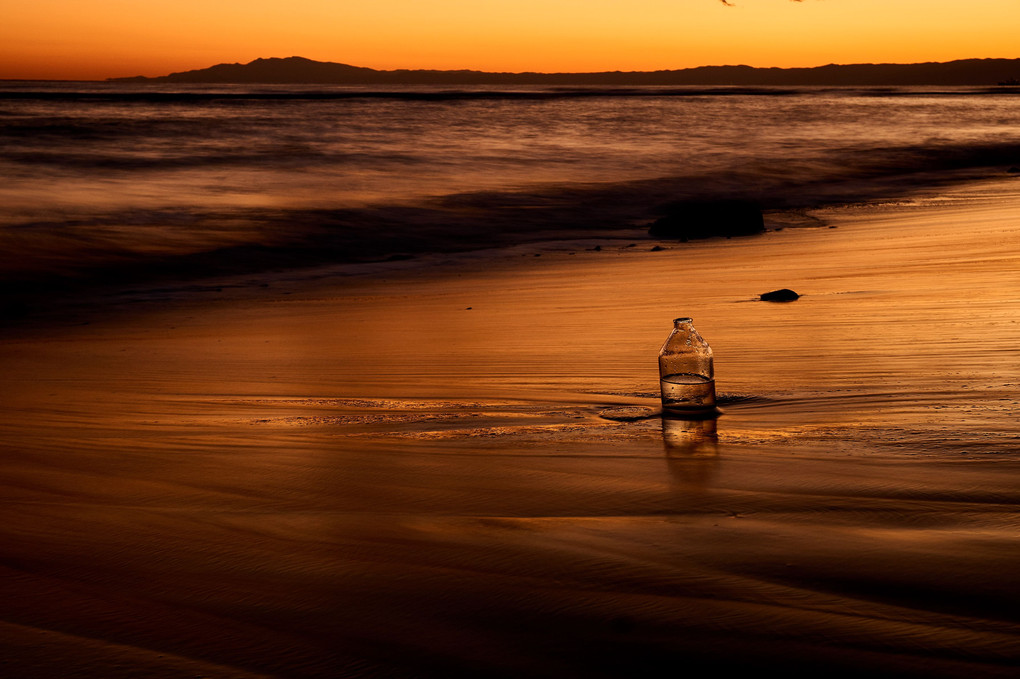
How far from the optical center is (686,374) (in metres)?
3.42

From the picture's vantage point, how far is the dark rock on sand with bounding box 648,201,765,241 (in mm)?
10227

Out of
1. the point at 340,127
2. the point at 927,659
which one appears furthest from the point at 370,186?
the point at 340,127

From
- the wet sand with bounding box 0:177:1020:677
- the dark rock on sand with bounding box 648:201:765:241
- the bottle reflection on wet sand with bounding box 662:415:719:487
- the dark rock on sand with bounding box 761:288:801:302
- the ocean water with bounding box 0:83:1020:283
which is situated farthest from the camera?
the ocean water with bounding box 0:83:1020:283

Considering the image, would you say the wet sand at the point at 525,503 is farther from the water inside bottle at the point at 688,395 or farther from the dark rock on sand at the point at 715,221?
the dark rock on sand at the point at 715,221

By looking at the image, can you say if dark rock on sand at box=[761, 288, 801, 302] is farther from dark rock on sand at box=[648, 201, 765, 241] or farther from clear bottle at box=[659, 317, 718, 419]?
dark rock on sand at box=[648, 201, 765, 241]

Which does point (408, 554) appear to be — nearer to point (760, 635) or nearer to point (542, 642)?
point (542, 642)

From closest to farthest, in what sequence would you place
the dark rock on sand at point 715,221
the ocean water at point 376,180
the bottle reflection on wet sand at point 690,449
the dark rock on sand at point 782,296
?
1. the bottle reflection on wet sand at point 690,449
2. the dark rock on sand at point 782,296
3. the dark rock on sand at point 715,221
4. the ocean water at point 376,180

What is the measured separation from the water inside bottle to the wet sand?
115 mm

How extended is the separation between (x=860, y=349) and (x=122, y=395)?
281 cm

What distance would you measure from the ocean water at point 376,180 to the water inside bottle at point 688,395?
7097mm

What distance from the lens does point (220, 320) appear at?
6410 millimetres

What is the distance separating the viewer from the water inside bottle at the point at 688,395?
3.20 m

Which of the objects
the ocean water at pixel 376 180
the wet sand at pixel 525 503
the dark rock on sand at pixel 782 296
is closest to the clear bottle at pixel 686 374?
the wet sand at pixel 525 503

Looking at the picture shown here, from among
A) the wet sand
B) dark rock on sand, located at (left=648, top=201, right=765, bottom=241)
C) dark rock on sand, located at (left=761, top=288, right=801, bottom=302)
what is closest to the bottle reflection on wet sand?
the wet sand
